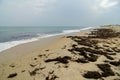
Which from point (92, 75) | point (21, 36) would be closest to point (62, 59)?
point (92, 75)

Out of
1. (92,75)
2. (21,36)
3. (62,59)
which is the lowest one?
(21,36)

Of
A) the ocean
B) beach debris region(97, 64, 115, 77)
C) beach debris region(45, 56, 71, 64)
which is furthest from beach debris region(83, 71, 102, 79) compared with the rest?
the ocean

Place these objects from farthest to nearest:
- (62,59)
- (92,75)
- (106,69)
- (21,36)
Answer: (21,36) < (62,59) < (106,69) < (92,75)

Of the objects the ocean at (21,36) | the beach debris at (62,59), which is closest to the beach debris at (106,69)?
the beach debris at (62,59)

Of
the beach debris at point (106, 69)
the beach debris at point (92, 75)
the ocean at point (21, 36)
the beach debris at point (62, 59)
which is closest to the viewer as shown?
the beach debris at point (92, 75)

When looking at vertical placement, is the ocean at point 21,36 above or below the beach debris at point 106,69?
below

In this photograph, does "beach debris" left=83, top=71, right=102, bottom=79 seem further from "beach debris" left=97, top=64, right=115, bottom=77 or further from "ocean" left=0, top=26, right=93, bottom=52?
"ocean" left=0, top=26, right=93, bottom=52

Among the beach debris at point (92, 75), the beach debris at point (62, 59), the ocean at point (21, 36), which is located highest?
the beach debris at point (62, 59)

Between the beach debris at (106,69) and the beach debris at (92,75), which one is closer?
the beach debris at (92,75)

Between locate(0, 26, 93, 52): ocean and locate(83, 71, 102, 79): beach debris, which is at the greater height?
locate(83, 71, 102, 79): beach debris

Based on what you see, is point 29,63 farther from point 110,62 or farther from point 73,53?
point 110,62

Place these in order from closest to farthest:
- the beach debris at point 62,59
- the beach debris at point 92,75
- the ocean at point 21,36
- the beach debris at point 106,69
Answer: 1. the beach debris at point 92,75
2. the beach debris at point 106,69
3. the beach debris at point 62,59
4. the ocean at point 21,36

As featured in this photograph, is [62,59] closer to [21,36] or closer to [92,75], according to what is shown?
[92,75]

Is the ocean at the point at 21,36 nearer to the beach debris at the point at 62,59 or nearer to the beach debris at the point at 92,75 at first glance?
the beach debris at the point at 62,59
